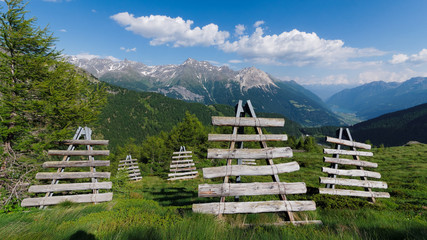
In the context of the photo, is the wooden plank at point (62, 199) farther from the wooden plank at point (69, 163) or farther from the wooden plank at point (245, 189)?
the wooden plank at point (245, 189)

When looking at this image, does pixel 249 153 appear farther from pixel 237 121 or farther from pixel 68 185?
pixel 68 185

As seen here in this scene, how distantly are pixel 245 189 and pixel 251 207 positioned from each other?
0.47m

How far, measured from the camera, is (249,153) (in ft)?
17.2

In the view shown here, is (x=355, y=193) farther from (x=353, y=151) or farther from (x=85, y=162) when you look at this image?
(x=85, y=162)

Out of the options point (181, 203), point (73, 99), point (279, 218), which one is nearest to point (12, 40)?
point (73, 99)

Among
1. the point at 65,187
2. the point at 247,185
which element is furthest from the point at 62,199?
the point at 247,185

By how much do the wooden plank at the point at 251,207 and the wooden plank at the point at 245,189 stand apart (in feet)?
0.80

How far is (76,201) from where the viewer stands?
24.6 feet

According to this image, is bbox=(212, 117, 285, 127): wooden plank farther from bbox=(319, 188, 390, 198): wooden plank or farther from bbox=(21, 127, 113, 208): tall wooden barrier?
bbox=(319, 188, 390, 198): wooden plank

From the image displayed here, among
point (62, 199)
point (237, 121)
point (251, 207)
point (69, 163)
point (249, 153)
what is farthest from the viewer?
point (69, 163)

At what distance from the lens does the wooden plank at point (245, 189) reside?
4832mm

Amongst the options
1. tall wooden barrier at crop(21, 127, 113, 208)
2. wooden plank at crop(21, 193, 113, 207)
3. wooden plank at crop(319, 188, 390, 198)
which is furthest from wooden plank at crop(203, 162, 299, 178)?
wooden plank at crop(21, 193, 113, 207)

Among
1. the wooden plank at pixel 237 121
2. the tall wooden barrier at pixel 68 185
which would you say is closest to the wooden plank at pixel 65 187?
the tall wooden barrier at pixel 68 185

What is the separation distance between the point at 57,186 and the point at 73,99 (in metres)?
5.69
